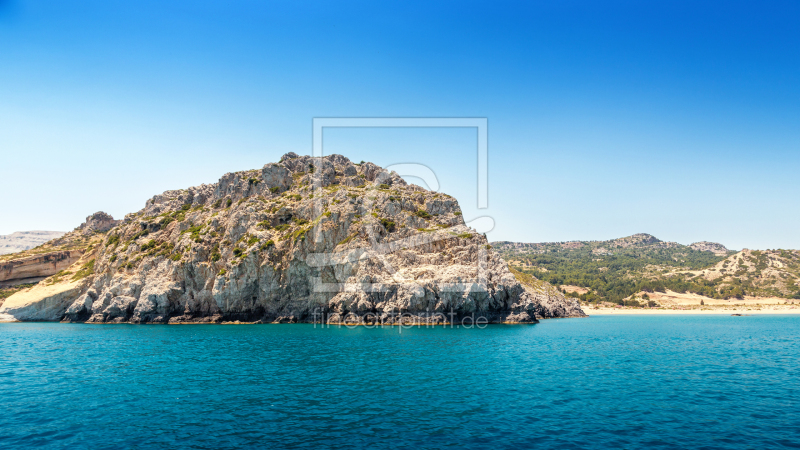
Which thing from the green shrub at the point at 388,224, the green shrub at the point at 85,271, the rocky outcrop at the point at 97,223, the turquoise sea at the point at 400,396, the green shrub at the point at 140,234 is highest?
the rocky outcrop at the point at 97,223

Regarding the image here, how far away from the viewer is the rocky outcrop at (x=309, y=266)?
284ft

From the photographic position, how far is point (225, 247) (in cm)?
10212

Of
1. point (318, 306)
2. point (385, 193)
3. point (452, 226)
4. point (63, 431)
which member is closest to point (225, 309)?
Result: point (318, 306)

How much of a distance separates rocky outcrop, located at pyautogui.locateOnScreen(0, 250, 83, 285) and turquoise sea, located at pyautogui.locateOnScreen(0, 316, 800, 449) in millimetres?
95424

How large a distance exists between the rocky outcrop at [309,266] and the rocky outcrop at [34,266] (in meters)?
26.5

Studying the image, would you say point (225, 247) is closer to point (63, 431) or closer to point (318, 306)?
point (318, 306)

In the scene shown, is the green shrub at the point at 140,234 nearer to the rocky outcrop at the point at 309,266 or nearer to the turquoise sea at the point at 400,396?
the rocky outcrop at the point at 309,266

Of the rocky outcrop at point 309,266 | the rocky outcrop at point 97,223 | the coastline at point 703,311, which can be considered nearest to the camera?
the rocky outcrop at point 309,266

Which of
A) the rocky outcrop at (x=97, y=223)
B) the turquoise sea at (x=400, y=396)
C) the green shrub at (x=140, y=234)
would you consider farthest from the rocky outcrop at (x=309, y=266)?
the rocky outcrop at (x=97, y=223)

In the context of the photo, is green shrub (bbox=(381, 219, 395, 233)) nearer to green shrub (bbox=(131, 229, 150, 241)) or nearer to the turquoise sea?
the turquoise sea

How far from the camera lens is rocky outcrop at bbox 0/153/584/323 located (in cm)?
8644

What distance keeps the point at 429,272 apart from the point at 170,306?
6165cm

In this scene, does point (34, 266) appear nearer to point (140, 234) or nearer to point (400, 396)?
point (140, 234)

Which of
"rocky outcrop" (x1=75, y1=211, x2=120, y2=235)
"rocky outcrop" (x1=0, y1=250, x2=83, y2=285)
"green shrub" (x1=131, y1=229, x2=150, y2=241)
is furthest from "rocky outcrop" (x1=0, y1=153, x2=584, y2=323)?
"rocky outcrop" (x1=75, y1=211, x2=120, y2=235)
